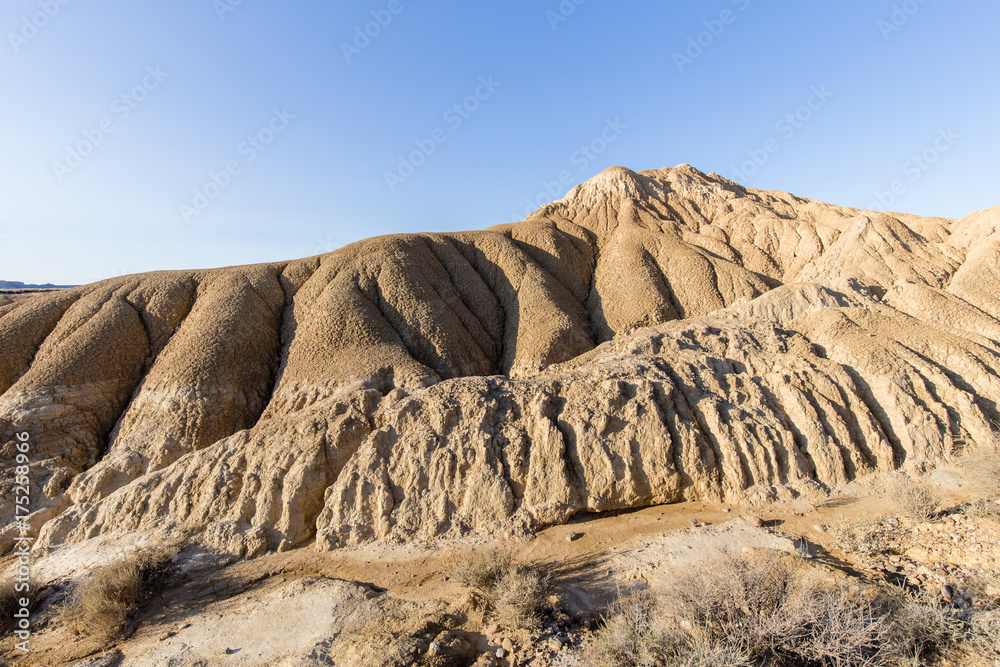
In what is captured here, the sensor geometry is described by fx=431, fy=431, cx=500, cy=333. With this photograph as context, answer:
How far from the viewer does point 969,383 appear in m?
12.2

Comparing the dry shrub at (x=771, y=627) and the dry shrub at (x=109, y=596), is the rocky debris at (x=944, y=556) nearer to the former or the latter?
the dry shrub at (x=771, y=627)

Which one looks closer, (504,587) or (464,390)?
(504,587)

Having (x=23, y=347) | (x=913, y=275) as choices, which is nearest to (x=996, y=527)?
(x=913, y=275)

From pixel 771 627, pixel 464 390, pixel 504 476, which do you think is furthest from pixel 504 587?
pixel 464 390

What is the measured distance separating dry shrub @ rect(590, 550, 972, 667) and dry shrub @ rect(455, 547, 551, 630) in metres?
1.22

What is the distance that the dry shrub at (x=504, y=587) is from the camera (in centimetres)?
722

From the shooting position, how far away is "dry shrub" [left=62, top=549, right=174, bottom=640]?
805cm

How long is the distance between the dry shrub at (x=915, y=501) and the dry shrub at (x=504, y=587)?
8116 millimetres

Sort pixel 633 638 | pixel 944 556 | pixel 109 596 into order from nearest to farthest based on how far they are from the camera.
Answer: pixel 633 638
pixel 944 556
pixel 109 596

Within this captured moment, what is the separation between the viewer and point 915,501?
9281 millimetres

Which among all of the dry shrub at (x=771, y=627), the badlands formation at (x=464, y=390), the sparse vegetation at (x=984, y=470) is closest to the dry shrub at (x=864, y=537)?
the badlands formation at (x=464, y=390)

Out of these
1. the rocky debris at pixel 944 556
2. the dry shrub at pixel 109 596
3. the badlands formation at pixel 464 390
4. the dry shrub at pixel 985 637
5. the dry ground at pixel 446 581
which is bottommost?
the dry shrub at pixel 985 637

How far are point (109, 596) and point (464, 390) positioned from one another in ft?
28.2

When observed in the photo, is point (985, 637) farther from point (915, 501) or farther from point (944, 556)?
point (915, 501)
